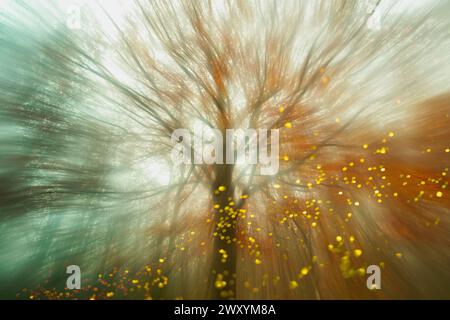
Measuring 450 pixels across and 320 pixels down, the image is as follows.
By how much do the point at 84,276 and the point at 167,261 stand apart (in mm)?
2815

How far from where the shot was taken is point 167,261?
24.9 feet

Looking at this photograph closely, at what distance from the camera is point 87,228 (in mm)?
10617

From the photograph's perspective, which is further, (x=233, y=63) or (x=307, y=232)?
(x=307, y=232)

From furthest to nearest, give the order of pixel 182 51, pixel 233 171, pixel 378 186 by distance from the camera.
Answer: pixel 378 186, pixel 233 171, pixel 182 51

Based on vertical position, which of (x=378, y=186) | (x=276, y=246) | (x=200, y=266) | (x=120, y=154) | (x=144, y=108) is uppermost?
(x=144, y=108)

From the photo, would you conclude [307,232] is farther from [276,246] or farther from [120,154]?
[120,154]

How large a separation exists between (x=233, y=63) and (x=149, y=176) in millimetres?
4234

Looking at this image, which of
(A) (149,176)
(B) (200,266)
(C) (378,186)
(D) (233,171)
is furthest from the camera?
(A) (149,176)

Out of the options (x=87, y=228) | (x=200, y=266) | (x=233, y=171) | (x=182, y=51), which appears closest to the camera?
(x=182, y=51)

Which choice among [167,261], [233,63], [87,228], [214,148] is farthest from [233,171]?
[87,228]

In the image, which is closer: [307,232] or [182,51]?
[182,51]

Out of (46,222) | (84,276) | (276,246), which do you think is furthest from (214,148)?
(46,222)

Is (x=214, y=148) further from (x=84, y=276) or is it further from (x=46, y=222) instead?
(x=46, y=222)

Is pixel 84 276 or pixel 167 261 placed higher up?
pixel 167 261
